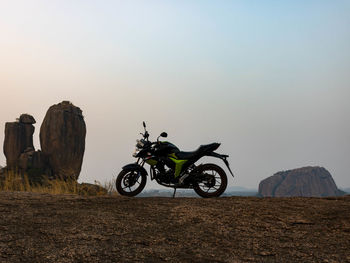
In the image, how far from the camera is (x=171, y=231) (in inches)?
186

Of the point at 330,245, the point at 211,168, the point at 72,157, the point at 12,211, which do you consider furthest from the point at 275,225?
the point at 72,157

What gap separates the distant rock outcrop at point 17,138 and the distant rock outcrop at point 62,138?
2.50 metres

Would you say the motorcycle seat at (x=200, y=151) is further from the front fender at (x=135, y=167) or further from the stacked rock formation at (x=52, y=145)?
the stacked rock formation at (x=52, y=145)

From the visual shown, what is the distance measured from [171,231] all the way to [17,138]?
51391mm

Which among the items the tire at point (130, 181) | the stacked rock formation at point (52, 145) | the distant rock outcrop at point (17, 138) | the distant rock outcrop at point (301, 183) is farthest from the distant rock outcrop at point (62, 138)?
the distant rock outcrop at point (301, 183)

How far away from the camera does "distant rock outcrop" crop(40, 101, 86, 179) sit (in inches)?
1981

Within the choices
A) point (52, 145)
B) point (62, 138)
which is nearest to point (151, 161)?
point (62, 138)

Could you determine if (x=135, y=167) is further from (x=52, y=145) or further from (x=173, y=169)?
(x=52, y=145)

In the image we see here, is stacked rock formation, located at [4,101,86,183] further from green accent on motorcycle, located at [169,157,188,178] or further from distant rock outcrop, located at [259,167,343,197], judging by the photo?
distant rock outcrop, located at [259,167,343,197]

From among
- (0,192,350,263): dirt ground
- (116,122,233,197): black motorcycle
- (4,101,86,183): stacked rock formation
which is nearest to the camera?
(0,192,350,263): dirt ground

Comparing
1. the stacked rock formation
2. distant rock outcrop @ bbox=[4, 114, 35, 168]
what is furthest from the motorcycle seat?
distant rock outcrop @ bbox=[4, 114, 35, 168]

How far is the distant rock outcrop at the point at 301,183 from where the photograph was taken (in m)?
125

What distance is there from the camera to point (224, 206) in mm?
5984

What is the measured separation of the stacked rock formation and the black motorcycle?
43840mm
